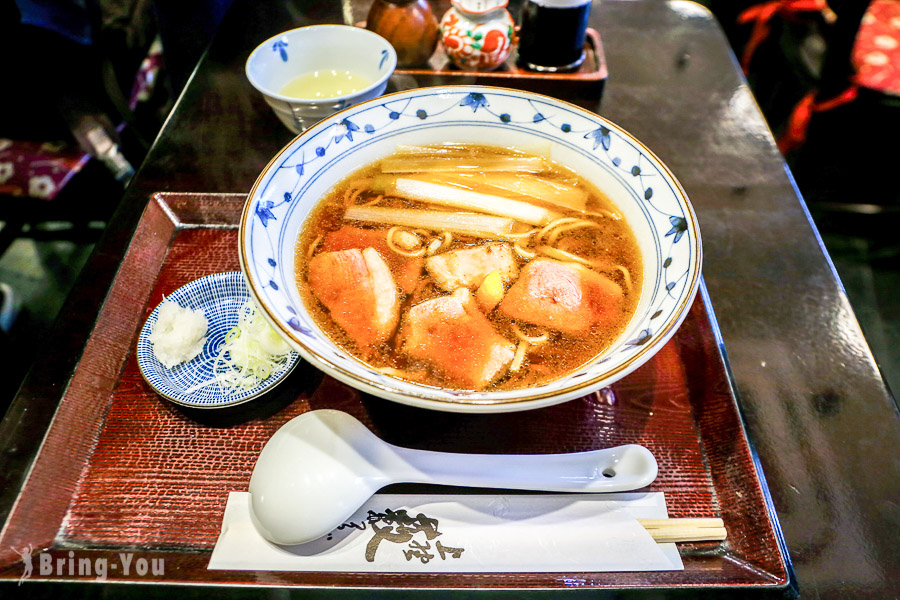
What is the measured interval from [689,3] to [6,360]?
3.45 meters

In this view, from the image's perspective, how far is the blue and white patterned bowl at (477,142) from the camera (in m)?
0.91

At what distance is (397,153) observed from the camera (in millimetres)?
1516

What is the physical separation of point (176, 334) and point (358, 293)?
17.1 inches

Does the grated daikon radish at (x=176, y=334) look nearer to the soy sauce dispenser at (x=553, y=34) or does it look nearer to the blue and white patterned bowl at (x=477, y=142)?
the blue and white patterned bowl at (x=477, y=142)

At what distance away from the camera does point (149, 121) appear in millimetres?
2723

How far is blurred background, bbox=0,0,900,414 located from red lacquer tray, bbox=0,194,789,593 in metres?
0.82

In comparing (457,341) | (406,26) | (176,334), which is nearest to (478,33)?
(406,26)

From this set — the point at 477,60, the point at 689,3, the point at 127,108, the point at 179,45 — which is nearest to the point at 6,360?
the point at 127,108

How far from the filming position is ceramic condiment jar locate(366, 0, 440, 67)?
A: 2.04 meters

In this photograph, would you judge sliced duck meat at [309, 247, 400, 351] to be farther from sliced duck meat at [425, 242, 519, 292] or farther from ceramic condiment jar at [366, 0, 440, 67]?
ceramic condiment jar at [366, 0, 440, 67]

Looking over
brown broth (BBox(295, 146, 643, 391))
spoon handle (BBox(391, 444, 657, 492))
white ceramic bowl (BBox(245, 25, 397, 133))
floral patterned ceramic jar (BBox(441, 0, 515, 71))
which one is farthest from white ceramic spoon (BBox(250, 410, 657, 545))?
floral patterned ceramic jar (BBox(441, 0, 515, 71))

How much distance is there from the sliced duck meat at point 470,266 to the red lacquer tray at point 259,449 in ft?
1.04

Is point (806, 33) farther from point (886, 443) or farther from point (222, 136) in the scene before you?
point (222, 136)

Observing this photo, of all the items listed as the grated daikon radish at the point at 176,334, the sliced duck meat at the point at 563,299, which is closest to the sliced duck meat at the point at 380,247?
the sliced duck meat at the point at 563,299
